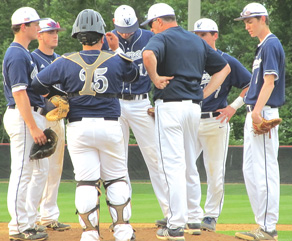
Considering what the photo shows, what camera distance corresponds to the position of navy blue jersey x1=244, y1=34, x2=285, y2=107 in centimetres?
612

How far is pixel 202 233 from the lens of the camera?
21.5ft

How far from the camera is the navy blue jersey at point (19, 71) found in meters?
6.04

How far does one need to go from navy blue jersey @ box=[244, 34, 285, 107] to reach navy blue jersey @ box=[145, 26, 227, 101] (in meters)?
0.68

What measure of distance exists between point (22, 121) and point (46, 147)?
391mm

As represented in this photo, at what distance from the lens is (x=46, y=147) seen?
20.2ft

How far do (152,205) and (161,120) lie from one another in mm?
5452

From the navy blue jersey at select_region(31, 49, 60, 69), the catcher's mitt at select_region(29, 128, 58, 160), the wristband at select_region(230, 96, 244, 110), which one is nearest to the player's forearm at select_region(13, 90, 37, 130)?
the catcher's mitt at select_region(29, 128, 58, 160)

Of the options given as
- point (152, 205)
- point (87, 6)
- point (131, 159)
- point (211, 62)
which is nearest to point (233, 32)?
point (87, 6)

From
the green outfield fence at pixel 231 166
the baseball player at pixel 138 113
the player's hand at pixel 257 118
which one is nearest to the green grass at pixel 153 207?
the green outfield fence at pixel 231 166

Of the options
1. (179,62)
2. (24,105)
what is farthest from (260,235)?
(24,105)

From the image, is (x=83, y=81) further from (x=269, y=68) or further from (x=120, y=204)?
(x=269, y=68)

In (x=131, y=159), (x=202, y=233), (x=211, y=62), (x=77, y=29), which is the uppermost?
(x=77, y=29)

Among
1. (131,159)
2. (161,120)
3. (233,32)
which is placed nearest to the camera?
(161,120)

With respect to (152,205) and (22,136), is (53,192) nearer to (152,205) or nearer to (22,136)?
(22,136)
